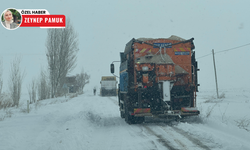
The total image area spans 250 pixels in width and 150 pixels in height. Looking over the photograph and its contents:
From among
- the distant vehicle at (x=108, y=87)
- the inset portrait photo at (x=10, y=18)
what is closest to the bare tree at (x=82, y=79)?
the distant vehicle at (x=108, y=87)

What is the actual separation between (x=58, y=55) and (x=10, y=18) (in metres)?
21.1

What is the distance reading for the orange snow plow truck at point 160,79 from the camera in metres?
9.20

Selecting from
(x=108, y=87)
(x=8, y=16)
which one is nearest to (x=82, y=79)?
(x=108, y=87)

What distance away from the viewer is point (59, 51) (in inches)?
1417

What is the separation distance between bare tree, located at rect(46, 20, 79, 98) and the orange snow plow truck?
2773 centimetres

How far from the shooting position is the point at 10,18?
14961 millimetres

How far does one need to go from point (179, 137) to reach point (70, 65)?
32305 millimetres

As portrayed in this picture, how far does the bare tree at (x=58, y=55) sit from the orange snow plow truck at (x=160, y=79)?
27.7m

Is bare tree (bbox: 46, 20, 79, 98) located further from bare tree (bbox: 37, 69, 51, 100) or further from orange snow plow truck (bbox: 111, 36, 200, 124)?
orange snow plow truck (bbox: 111, 36, 200, 124)

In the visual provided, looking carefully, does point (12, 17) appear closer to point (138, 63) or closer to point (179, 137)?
point (138, 63)

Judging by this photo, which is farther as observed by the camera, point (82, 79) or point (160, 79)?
point (82, 79)

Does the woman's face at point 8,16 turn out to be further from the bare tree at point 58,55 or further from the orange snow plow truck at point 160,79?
the bare tree at point 58,55

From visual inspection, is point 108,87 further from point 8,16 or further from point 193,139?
point 193,139

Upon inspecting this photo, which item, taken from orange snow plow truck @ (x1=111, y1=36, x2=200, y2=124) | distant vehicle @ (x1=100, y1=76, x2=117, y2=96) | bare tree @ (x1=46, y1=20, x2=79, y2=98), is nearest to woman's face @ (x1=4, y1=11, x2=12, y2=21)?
orange snow plow truck @ (x1=111, y1=36, x2=200, y2=124)
